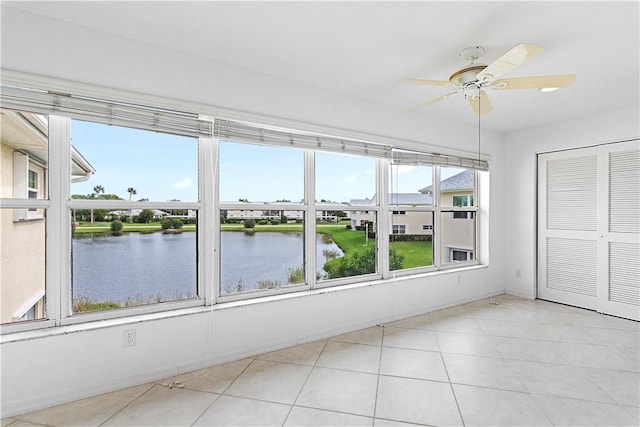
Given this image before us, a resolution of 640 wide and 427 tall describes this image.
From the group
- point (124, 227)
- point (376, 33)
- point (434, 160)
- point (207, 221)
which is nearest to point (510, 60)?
point (376, 33)

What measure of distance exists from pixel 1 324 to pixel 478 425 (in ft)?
10.0

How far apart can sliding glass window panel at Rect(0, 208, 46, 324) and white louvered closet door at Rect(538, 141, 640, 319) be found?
18.4 ft

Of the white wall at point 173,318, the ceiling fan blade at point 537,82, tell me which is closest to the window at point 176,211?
the white wall at point 173,318

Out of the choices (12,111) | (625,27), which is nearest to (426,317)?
(625,27)

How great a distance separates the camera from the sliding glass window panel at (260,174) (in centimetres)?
280

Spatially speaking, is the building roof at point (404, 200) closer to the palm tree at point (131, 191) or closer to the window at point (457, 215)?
the window at point (457, 215)

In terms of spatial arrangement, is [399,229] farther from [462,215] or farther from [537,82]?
[537,82]

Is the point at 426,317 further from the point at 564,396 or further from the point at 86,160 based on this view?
the point at 86,160

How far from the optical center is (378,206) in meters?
3.69

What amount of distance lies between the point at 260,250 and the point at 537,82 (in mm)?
2544

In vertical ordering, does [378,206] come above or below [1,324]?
above

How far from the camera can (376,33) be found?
216 centimetres

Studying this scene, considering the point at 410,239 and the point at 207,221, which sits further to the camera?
the point at 410,239

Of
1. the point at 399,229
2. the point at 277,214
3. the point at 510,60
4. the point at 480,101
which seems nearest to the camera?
the point at 510,60
